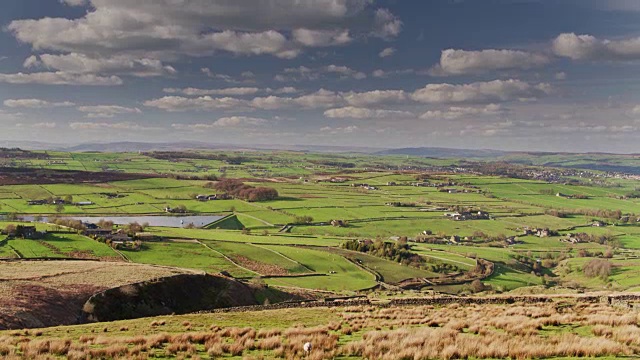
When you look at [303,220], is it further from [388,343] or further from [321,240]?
[388,343]

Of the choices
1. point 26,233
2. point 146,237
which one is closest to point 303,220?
point 146,237

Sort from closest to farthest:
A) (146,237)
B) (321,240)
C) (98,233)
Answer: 1. (146,237)
2. (98,233)
3. (321,240)

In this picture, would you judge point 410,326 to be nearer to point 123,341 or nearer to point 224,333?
point 224,333

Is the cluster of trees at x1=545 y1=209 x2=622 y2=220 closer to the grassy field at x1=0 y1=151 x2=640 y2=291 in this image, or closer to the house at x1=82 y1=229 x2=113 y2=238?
the grassy field at x1=0 y1=151 x2=640 y2=291

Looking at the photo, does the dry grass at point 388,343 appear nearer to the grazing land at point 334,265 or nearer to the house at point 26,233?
the grazing land at point 334,265

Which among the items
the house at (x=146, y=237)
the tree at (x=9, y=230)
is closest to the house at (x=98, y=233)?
the house at (x=146, y=237)

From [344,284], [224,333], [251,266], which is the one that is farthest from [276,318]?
[251,266]

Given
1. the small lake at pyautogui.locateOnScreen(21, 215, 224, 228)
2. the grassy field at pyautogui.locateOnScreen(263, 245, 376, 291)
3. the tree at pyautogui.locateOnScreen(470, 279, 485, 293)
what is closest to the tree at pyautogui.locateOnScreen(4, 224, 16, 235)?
the small lake at pyautogui.locateOnScreen(21, 215, 224, 228)
